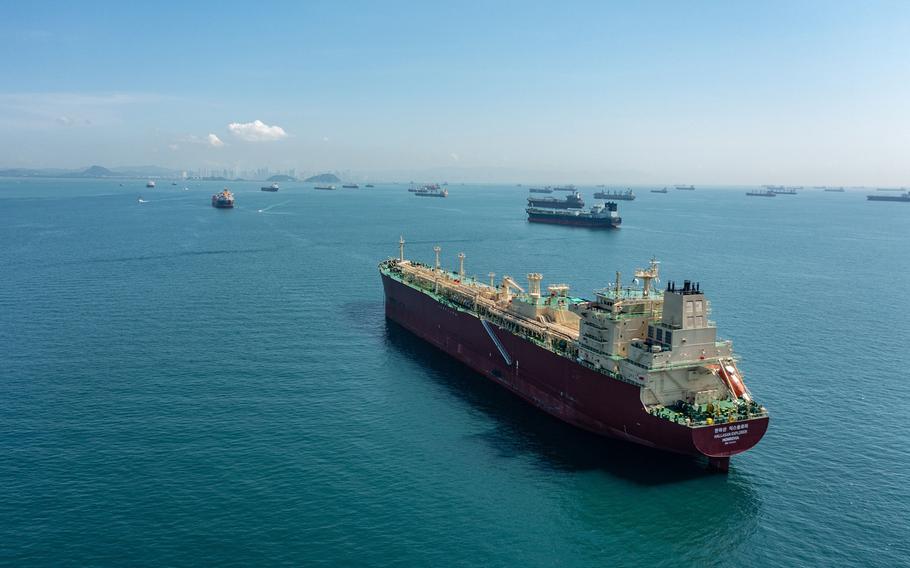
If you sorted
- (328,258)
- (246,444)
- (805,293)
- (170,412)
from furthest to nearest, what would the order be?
(328,258), (805,293), (170,412), (246,444)

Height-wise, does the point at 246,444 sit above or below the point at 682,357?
below

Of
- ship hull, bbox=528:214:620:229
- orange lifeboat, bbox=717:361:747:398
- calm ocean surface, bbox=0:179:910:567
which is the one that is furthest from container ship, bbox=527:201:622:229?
orange lifeboat, bbox=717:361:747:398

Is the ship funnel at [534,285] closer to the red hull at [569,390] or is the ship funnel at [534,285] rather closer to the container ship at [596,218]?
the red hull at [569,390]

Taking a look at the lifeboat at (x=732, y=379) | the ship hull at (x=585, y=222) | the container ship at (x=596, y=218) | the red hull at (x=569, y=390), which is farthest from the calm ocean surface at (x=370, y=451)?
the container ship at (x=596, y=218)

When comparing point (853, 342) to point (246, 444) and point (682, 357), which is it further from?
point (246, 444)

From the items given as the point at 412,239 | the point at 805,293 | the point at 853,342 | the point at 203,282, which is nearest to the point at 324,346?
the point at 203,282

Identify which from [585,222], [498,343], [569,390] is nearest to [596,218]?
[585,222]
